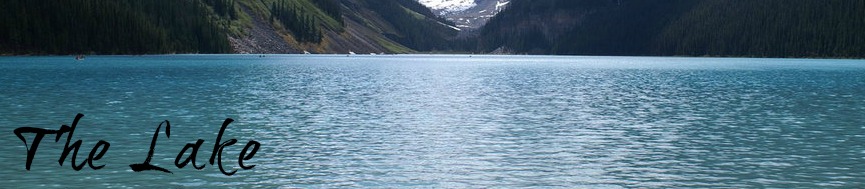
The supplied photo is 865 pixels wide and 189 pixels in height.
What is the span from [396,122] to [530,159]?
1603cm

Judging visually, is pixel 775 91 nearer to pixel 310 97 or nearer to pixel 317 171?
pixel 310 97

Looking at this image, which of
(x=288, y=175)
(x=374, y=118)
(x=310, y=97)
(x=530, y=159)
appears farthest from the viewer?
(x=310, y=97)

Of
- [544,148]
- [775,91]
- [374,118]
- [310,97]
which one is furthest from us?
[775,91]

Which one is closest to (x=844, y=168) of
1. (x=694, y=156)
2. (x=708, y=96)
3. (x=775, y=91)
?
(x=694, y=156)

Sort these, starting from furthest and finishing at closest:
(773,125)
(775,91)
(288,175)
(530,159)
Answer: (775,91) < (773,125) < (530,159) < (288,175)

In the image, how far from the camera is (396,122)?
47.5 m

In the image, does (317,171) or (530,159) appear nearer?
(317,171)

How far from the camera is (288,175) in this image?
93.2 feet

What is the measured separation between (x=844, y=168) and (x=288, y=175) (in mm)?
18107

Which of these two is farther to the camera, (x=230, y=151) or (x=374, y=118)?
(x=374, y=118)

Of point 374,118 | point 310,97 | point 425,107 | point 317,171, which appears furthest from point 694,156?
point 310,97

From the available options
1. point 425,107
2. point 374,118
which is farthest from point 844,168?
point 425,107

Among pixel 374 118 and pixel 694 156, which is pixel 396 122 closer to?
pixel 374 118

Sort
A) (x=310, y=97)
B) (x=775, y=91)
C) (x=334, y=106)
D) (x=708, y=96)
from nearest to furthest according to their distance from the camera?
(x=334, y=106) < (x=310, y=97) < (x=708, y=96) < (x=775, y=91)
